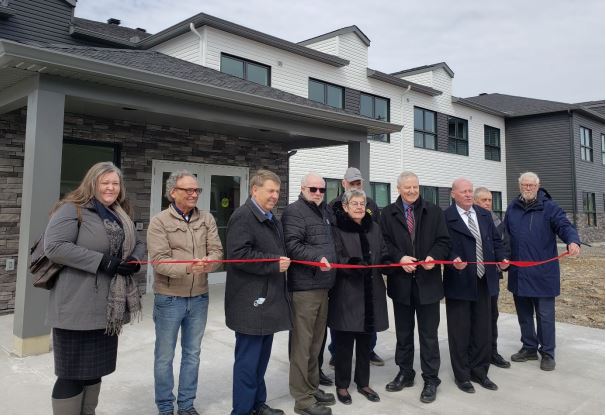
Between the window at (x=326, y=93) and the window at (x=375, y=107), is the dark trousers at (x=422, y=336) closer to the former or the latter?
the window at (x=326, y=93)

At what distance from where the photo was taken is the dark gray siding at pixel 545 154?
69.2 feet

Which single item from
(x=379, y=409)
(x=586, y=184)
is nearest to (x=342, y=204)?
(x=379, y=409)

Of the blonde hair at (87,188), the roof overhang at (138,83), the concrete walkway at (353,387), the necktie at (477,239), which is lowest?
the concrete walkway at (353,387)

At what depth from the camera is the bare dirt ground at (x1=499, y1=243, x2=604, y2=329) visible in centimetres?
699

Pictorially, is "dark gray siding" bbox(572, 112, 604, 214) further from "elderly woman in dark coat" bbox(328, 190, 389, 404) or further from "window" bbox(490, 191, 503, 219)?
"elderly woman in dark coat" bbox(328, 190, 389, 404)

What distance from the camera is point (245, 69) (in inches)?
477

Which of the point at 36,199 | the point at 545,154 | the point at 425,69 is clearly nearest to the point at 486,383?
the point at 36,199

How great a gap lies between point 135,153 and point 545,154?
66.1ft

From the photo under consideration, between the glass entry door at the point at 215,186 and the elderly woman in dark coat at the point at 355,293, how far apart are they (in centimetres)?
479

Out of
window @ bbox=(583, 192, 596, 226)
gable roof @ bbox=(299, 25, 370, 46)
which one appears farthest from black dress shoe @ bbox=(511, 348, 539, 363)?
window @ bbox=(583, 192, 596, 226)

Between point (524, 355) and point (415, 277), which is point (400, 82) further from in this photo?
point (415, 277)

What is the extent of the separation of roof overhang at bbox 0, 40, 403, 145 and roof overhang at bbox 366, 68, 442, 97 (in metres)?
8.42

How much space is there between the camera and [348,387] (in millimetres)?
3572

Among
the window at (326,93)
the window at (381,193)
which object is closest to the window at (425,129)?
the window at (381,193)
